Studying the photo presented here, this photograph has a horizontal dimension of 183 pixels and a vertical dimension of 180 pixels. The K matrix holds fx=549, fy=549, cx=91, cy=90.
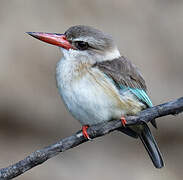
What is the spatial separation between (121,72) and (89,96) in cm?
37

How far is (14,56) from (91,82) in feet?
7.30

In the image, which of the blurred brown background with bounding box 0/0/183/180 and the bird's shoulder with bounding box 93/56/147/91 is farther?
the blurred brown background with bounding box 0/0/183/180

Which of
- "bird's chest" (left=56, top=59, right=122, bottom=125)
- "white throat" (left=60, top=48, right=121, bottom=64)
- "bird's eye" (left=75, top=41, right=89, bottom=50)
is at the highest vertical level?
"bird's eye" (left=75, top=41, right=89, bottom=50)

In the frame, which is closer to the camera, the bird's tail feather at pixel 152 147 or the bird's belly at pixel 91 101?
the bird's belly at pixel 91 101

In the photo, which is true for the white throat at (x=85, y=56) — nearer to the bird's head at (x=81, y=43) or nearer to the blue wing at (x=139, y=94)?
the bird's head at (x=81, y=43)

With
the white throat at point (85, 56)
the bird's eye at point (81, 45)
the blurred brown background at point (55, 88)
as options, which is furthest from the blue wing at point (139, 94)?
the blurred brown background at point (55, 88)

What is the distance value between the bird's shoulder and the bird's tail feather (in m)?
0.34

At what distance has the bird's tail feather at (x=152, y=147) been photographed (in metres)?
4.14

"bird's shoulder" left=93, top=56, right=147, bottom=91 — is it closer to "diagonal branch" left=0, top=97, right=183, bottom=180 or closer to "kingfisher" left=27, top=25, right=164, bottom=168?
"kingfisher" left=27, top=25, right=164, bottom=168

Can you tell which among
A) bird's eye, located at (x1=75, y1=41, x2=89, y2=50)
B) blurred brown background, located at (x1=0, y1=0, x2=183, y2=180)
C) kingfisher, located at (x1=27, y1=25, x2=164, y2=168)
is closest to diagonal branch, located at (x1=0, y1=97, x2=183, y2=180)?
kingfisher, located at (x1=27, y1=25, x2=164, y2=168)

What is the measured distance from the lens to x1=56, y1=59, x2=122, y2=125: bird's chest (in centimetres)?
375

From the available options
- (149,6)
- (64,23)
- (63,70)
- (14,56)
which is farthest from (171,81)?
(63,70)

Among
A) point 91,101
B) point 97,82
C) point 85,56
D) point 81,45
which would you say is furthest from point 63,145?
point 81,45

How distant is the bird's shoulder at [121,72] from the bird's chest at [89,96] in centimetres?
9
